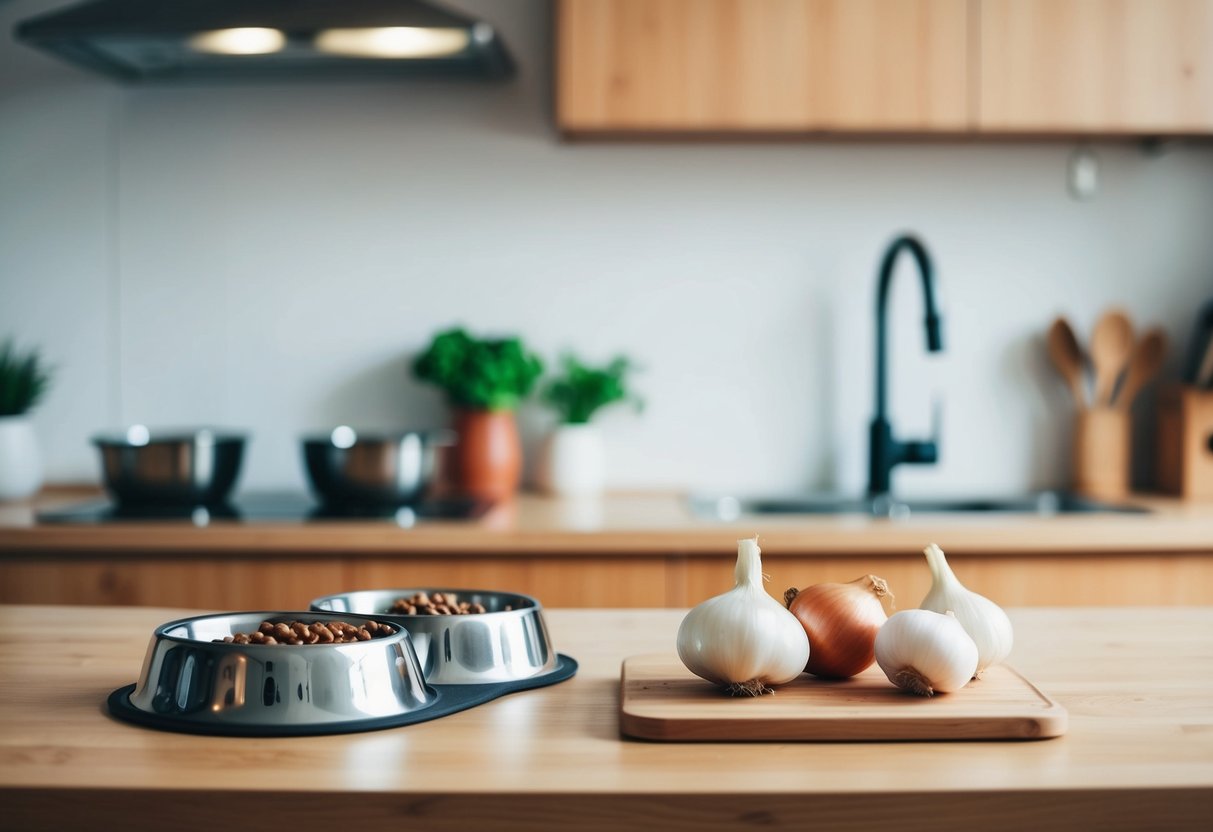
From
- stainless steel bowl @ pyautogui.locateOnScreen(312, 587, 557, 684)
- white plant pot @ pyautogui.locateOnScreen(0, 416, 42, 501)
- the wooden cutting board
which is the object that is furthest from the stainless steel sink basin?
the wooden cutting board

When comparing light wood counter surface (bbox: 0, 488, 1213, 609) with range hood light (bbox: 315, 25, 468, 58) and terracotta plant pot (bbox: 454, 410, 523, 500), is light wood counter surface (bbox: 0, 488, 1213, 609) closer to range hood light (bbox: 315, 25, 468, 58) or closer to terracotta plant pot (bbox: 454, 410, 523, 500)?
terracotta plant pot (bbox: 454, 410, 523, 500)

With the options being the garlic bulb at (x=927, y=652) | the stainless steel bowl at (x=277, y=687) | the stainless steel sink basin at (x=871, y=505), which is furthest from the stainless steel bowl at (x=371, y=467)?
the garlic bulb at (x=927, y=652)

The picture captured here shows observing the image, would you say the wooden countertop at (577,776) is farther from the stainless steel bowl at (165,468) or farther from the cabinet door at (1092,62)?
the cabinet door at (1092,62)

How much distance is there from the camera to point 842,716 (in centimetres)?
96

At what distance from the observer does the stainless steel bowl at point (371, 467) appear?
7.88ft

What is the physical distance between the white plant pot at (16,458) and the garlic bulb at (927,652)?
217 centimetres

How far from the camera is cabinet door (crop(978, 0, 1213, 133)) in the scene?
250cm

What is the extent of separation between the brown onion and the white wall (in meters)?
1.75

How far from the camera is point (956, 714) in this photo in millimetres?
969

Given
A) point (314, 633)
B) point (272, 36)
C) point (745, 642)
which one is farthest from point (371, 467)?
point (745, 642)

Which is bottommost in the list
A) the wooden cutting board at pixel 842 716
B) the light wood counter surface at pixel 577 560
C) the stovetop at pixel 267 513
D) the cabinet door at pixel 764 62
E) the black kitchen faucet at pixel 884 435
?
the light wood counter surface at pixel 577 560

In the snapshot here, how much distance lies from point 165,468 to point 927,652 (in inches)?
69.4

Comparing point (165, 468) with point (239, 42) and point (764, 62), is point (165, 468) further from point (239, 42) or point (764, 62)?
point (764, 62)

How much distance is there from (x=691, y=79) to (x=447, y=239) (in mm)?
702
